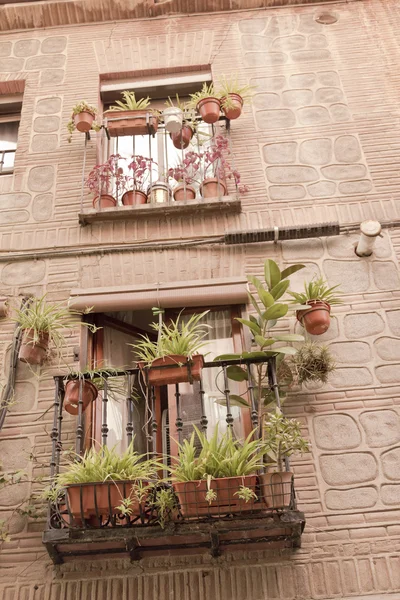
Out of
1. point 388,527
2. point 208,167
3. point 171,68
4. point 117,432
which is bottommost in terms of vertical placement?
point 388,527

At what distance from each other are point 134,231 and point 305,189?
145cm

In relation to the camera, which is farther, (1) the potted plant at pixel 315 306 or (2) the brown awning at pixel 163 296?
(2) the brown awning at pixel 163 296

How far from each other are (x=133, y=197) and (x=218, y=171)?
2.44ft

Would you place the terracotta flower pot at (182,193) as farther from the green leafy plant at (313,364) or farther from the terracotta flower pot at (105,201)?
the green leafy plant at (313,364)

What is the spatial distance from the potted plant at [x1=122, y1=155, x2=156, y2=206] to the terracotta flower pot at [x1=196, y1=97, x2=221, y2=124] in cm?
60

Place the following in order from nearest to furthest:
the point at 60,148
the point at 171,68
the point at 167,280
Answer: the point at 167,280, the point at 60,148, the point at 171,68

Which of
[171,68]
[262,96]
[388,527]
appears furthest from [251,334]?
[171,68]

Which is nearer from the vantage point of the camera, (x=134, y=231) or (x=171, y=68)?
(x=134, y=231)

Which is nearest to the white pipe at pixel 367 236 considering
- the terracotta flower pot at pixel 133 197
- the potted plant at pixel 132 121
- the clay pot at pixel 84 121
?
the terracotta flower pot at pixel 133 197

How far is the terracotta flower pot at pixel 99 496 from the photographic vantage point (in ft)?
12.6

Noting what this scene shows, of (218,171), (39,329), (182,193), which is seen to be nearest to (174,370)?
(39,329)

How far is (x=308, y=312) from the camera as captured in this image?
193 inches

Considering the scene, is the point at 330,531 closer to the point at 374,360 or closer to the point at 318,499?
the point at 318,499

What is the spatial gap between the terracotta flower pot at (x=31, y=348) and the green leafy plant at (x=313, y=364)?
1.73 metres
